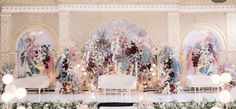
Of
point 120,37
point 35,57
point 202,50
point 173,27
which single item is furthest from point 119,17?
point 35,57

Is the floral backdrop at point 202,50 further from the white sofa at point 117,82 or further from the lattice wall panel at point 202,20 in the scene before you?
the white sofa at point 117,82

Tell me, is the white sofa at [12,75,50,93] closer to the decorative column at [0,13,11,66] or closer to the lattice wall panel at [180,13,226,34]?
the decorative column at [0,13,11,66]

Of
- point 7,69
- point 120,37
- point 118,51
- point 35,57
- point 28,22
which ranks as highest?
point 28,22

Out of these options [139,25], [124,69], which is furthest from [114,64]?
[139,25]

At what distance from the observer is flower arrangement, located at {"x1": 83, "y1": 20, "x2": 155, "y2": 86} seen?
1262 centimetres

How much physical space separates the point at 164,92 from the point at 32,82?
4.10 meters

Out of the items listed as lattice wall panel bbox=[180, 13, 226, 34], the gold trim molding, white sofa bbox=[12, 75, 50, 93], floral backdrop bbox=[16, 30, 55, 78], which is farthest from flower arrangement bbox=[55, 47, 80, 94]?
lattice wall panel bbox=[180, 13, 226, 34]

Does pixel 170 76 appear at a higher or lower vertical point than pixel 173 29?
lower

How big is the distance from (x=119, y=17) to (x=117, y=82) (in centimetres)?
328

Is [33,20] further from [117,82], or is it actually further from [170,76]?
[170,76]

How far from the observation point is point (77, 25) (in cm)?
1357

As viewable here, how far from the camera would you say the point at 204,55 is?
13.2 meters

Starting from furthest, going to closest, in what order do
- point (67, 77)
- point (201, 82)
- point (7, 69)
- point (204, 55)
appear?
point (204, 55)
point (7, 69)
point (67, 77)
point (201, 82)

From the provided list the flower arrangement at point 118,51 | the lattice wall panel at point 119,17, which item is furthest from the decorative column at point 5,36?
the flower arrangement at point 118,51
